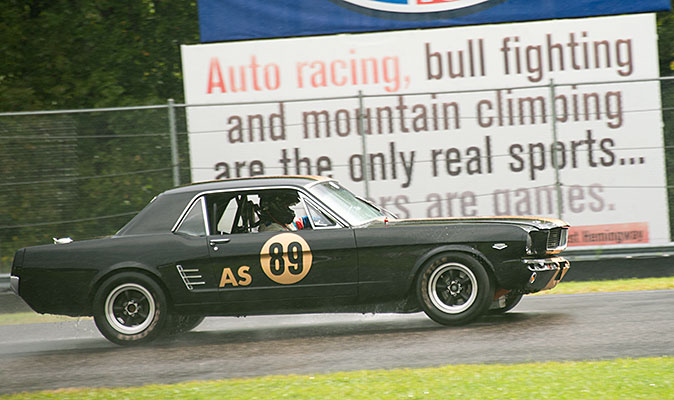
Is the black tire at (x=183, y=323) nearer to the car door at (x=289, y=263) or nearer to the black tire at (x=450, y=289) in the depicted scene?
the car door at (x=289, y=263)

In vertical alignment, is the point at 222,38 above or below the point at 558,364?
above

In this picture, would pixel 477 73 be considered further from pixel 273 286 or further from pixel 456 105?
pixel 273 286

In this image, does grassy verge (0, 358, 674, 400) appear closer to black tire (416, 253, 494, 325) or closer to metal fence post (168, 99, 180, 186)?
black tire (416, 253, 494, 325)

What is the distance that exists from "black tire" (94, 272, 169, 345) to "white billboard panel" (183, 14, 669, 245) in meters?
4.02

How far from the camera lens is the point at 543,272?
838 cm

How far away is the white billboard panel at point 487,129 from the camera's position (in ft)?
40.5

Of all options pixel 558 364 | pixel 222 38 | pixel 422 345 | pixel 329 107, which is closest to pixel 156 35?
pixel 222 38

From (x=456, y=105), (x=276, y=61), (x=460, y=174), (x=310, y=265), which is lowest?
(x=310, y=265)

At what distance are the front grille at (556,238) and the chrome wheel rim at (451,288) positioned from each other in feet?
2.83

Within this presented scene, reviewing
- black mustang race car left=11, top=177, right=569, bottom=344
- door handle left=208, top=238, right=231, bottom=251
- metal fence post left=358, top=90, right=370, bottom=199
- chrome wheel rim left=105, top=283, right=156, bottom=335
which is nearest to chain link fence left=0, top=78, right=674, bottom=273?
metal fence post left=358, top=90, right=370, bottom=199

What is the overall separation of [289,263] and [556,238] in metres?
2.57

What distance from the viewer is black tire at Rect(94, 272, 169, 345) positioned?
28.5 ft

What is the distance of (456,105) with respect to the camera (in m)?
12.5

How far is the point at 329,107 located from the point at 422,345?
18.3 feet
